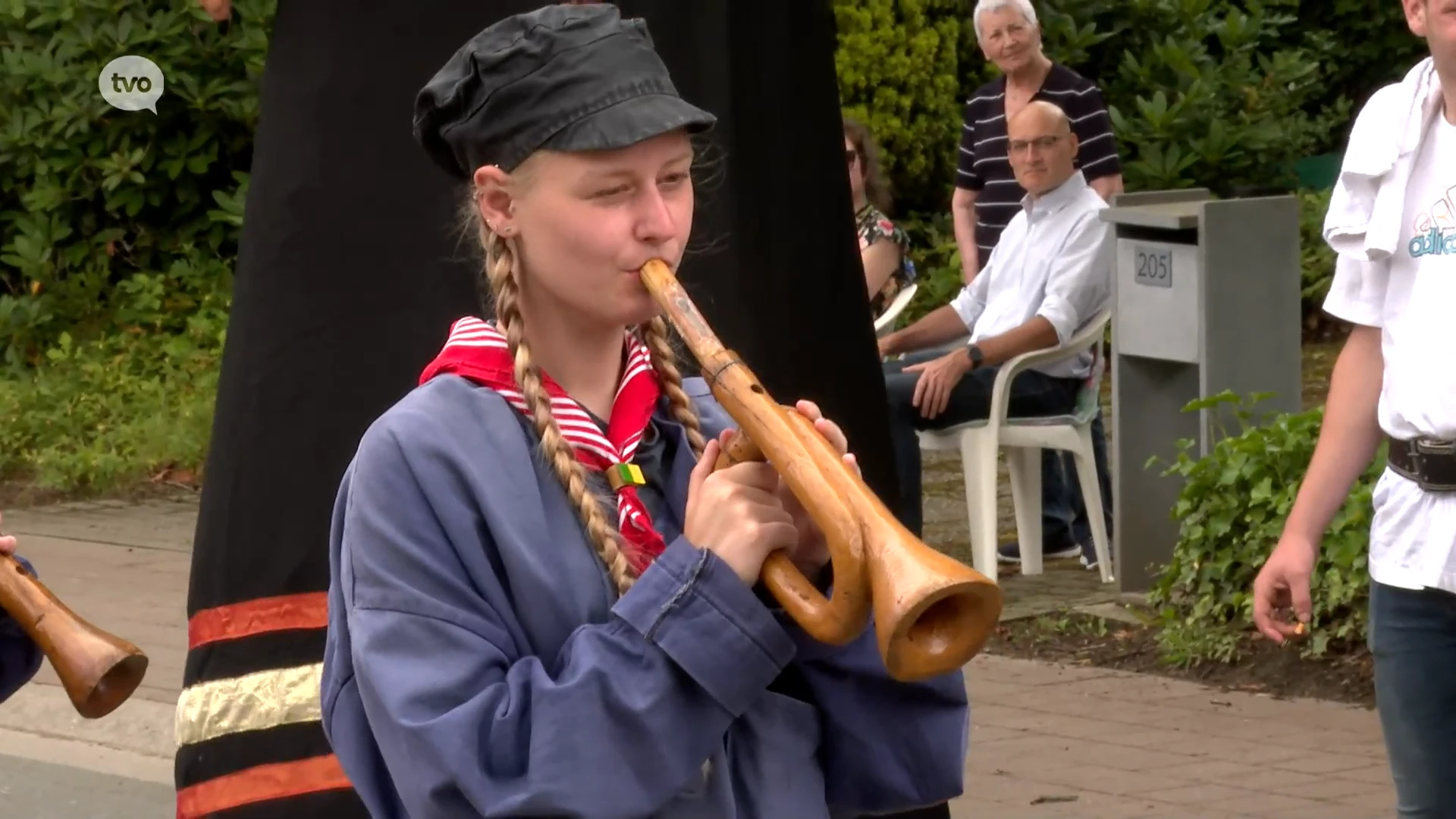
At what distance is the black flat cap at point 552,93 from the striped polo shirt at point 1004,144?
6112 millimetres

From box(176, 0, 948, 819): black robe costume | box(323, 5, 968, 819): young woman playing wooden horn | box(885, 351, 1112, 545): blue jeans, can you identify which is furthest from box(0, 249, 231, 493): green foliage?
box(323, 5, 968, 819): young woman playing wooden horn

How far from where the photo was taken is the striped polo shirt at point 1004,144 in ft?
27.0

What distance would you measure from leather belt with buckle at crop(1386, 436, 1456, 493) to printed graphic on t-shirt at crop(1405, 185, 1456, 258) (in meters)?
0.25

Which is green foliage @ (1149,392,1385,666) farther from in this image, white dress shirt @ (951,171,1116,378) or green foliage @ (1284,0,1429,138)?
green foliage @ (1284,0,1429,138)

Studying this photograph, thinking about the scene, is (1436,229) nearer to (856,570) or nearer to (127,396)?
(856,570)

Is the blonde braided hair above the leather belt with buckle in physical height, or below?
above

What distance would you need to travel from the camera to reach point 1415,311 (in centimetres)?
306

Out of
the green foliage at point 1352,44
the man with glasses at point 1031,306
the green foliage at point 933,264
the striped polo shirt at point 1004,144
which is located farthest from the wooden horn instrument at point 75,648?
the green foliage at point 1352,44

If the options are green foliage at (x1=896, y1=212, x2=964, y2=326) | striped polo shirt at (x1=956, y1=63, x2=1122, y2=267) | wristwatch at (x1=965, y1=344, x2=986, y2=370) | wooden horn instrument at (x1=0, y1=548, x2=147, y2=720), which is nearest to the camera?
wooden horn instrument at (x1=0, y1=548, x2=147, y2=720)

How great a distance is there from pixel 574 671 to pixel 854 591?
252mm

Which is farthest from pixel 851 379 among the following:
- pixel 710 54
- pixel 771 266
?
pixel 710 54

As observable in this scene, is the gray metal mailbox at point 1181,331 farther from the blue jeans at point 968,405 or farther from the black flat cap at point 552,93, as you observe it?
the black flat cap at point 552,93

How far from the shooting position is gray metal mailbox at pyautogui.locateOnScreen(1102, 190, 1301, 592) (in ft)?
21.8

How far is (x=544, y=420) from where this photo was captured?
2068 millimetres
